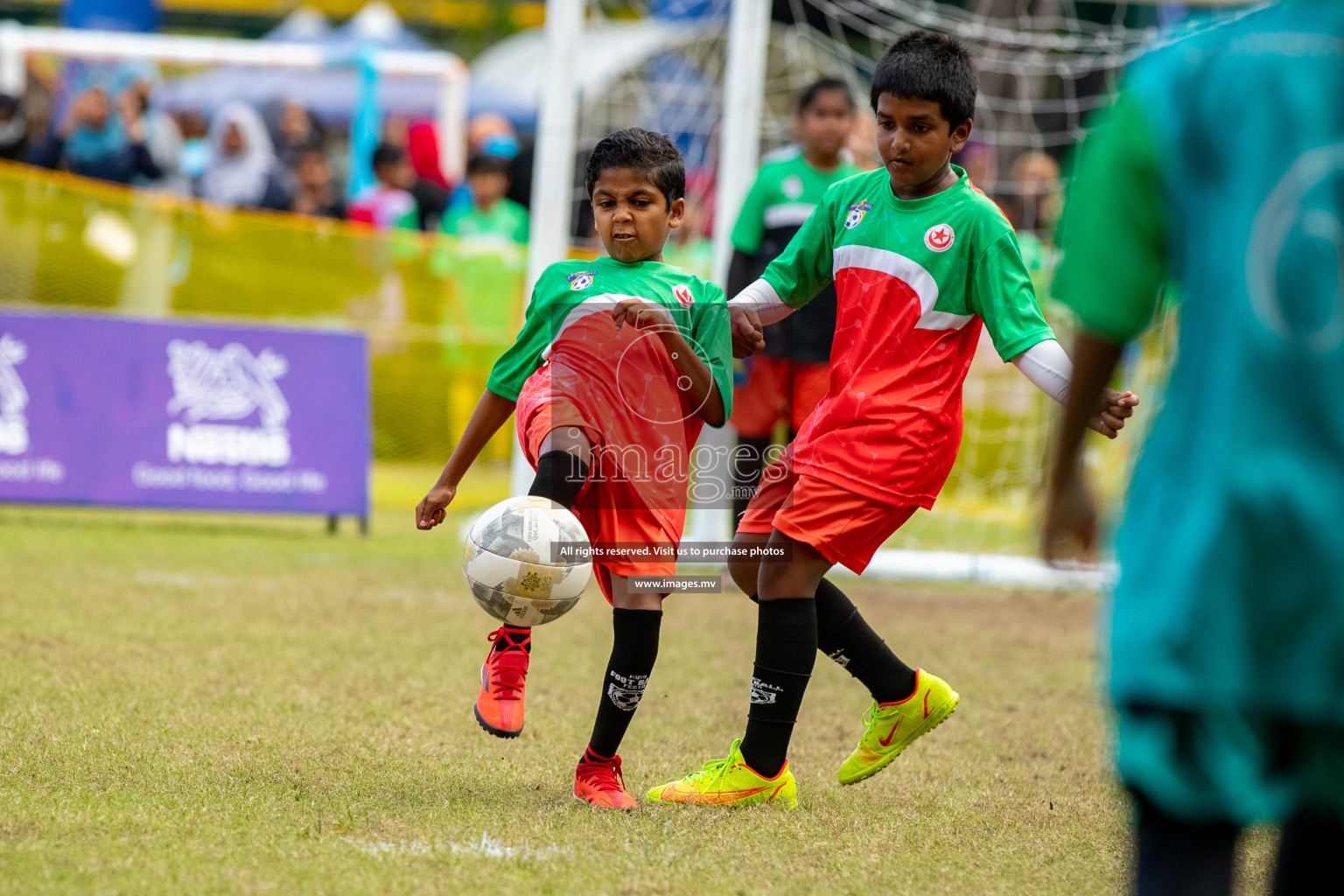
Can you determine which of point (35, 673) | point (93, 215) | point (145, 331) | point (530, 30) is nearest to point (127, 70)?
point (93, 215)

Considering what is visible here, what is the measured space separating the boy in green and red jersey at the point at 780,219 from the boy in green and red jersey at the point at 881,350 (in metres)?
2.95

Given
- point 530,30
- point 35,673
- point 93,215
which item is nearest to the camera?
point 35,673

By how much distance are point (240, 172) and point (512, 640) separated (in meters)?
10.4

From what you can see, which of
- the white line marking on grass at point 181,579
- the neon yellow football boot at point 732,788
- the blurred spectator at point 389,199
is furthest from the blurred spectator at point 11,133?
the neon yellow football boot at point 732,788

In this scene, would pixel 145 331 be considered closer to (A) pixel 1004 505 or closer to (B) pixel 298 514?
(B) pixel 298 514

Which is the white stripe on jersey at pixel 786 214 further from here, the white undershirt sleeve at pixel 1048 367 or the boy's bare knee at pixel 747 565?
the white undershirt sleeve at pixel 1048 367

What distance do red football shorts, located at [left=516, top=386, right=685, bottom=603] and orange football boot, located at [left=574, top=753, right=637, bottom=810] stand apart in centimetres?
42

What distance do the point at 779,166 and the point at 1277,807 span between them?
5.60 meters

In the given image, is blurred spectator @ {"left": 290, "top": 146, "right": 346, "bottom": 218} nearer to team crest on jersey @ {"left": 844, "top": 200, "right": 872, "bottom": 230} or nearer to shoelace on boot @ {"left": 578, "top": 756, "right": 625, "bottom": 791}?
team crest on jersey @ {"left": 844, "top": 200, "right": 872, "bottom": 230}

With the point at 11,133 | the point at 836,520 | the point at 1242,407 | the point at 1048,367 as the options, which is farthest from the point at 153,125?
the point at 1242,407

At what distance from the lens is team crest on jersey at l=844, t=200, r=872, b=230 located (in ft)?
12.5

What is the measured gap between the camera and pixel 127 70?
16734mm

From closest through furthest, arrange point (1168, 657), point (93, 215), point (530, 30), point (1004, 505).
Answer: point (1168, 657) < point (1004, 505) < point (93, 215) < point (530, 30)

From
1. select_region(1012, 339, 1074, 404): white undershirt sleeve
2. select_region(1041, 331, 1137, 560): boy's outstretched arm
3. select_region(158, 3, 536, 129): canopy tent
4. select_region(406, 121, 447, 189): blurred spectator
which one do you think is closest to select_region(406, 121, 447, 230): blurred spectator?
select_region(406, 121, 447, 189): blurred spectator
